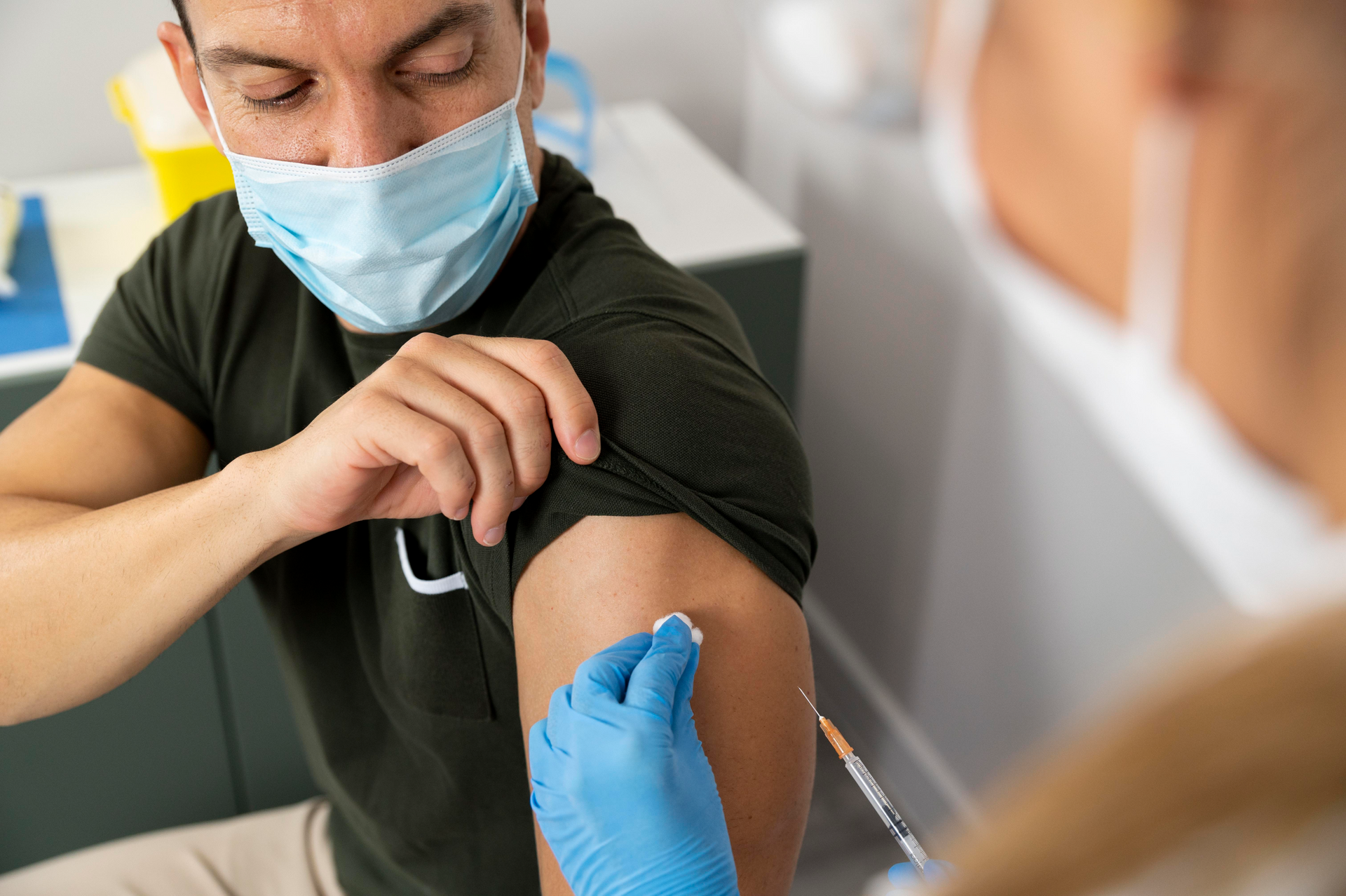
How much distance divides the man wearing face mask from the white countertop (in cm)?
52

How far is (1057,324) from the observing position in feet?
1.04

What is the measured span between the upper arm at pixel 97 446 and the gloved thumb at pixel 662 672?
642 mm

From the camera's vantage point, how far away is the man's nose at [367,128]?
2.86ft

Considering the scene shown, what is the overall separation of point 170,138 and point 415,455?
1124 mm

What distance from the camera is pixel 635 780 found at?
0.73 m

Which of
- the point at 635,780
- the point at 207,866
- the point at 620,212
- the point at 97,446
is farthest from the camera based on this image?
the point at 620,212

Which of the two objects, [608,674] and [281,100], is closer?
[608,674]

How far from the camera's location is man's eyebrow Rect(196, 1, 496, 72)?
0.86 m

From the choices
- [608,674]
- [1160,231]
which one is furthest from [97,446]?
[1160,231]

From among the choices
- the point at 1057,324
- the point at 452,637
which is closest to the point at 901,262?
the point at 452,637

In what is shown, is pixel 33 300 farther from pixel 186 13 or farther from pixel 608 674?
pixel 608 674

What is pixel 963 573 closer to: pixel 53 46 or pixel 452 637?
pixel 452 637

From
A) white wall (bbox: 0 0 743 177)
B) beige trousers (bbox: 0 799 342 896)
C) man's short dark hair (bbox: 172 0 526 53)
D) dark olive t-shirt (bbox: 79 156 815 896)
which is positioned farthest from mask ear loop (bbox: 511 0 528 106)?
white wall (bbox: 0 0 743 177)

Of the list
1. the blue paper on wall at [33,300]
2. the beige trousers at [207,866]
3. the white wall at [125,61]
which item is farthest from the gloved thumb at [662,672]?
the white wall at [125,61]
